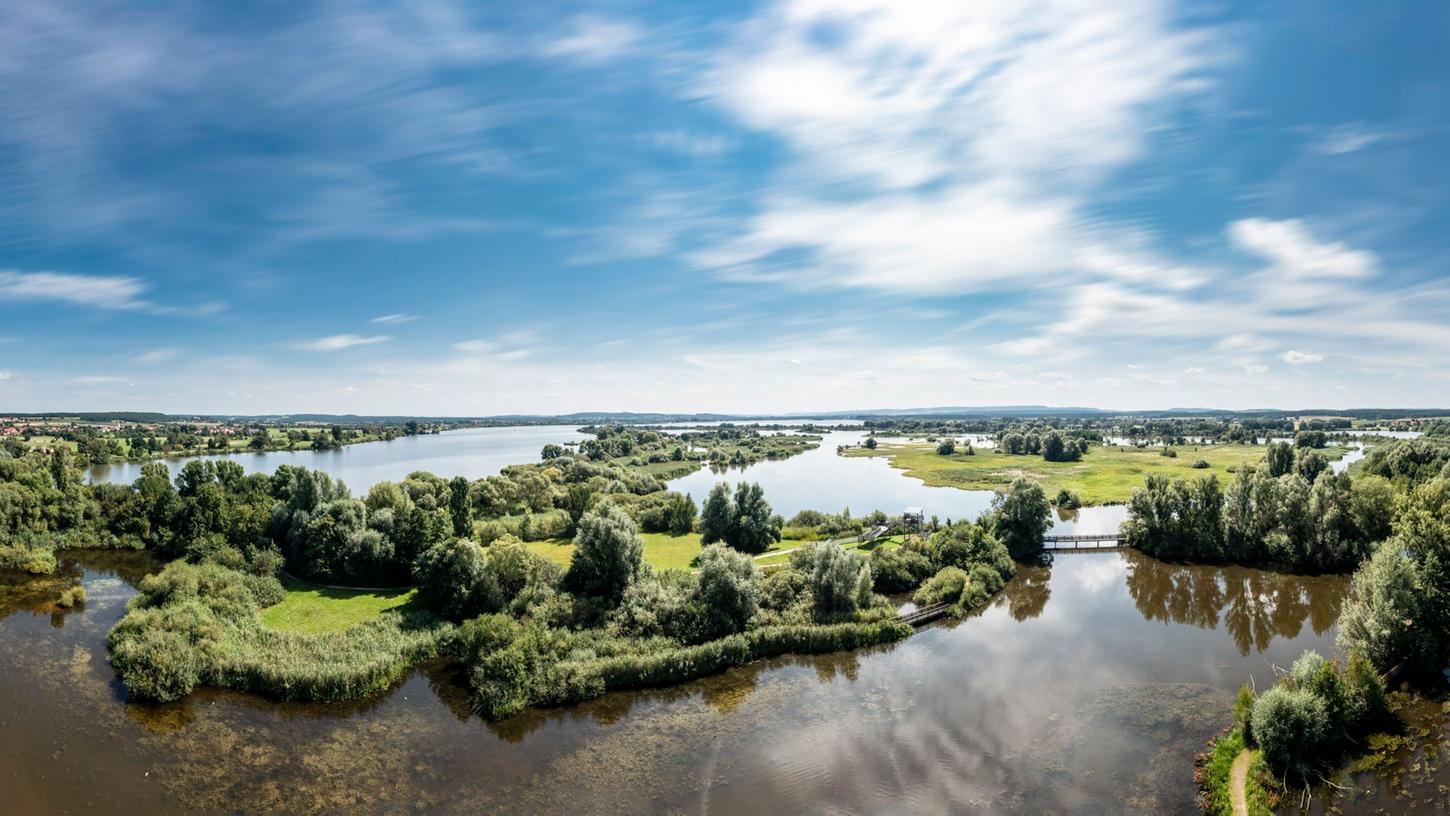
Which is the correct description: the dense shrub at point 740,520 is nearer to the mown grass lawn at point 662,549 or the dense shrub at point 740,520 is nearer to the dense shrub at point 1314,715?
the mown grass lawn at point 662,549

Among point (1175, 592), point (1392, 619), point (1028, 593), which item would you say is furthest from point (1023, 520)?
Result: point (1392, 619)

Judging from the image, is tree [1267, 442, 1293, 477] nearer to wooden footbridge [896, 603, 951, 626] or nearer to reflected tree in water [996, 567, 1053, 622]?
reflected tree in water [996, 567, 1053, 622]

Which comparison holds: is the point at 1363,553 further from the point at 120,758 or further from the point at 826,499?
the point at 120,758

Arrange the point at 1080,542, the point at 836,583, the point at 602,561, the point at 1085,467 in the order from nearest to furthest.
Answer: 1. the point at 836,583
2. the point at 602,561
3. the point at 1080,542
4. the point at 1085,467

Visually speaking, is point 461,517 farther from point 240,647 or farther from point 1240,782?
point 1240,782

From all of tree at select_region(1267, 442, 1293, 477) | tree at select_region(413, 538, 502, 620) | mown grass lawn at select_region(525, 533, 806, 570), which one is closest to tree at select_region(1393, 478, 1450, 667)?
mown grass lawn at select_region(525, 533, 806, 570)

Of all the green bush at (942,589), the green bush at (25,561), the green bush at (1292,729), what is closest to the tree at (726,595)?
the green bush at (942,589)

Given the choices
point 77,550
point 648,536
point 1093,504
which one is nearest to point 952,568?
point 648,536
